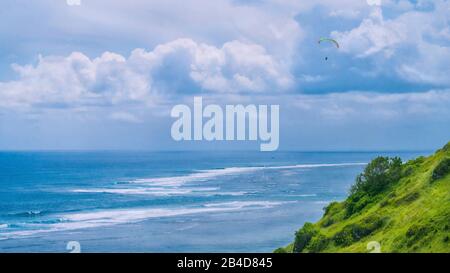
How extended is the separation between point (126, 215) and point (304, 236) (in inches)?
80.9

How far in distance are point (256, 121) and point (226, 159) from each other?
58 cm

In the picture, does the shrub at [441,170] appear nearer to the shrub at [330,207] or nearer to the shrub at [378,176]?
the shrub at [378,176]

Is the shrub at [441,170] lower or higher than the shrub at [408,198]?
higher

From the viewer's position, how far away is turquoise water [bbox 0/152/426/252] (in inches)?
278

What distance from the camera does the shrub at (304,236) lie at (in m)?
7.28

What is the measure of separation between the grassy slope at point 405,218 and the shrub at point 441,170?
4cm

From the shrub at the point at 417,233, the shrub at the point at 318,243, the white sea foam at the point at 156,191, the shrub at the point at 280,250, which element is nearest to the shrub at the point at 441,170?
the shrub at the point at 417,233
